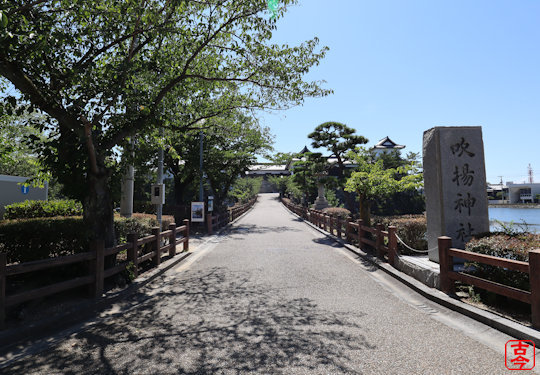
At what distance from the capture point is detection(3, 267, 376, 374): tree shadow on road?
3307 millimetres

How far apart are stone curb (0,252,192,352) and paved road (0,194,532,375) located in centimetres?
25

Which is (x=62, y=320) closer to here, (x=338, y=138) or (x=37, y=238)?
(x=37, y=238)

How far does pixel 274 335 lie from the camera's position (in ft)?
13.4

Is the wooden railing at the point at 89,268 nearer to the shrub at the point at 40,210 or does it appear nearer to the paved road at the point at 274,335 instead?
the paved road at the point at 274,335

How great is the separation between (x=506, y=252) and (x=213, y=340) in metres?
4.90

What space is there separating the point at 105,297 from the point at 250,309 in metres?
2.65

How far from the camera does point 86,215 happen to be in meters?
6.24

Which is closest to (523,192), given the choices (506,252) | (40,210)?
(506,252)

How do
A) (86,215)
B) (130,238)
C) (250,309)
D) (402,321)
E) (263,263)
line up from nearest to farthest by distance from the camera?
(402,321), (250,309), (86,215), (130,238), (263,263)

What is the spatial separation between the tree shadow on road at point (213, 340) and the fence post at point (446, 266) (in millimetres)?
2051

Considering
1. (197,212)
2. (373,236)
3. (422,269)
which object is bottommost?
(422,269)

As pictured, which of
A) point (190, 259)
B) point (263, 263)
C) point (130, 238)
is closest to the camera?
point (130, 238)

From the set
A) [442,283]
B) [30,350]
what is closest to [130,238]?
[30,350]

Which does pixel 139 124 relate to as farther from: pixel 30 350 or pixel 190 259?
pixel 190 259
